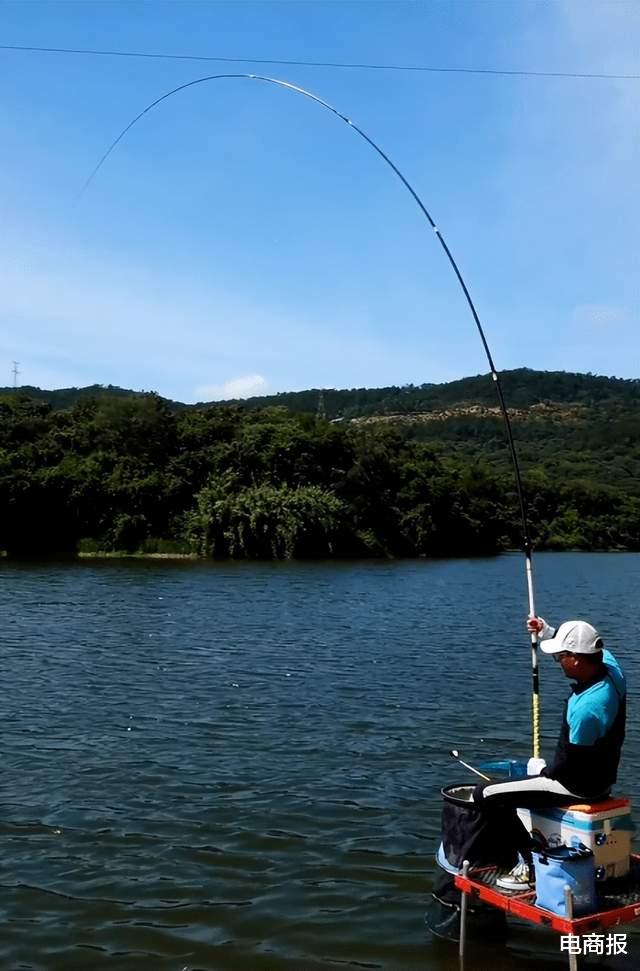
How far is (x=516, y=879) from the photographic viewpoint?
772 centimetres

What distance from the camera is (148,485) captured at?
259ft

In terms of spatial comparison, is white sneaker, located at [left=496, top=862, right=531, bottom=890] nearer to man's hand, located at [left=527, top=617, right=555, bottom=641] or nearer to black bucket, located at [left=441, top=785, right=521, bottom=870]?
black bucket, located at [left=441, top=785, right=521, bottom=870]

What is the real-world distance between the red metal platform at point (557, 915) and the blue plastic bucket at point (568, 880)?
6cm

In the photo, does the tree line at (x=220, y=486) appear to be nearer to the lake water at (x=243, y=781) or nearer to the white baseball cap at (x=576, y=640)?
the lake water at (x=243, y=781)

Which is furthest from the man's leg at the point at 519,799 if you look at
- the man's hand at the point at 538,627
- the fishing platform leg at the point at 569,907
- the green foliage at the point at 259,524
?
the green foliage at the point at 259,524

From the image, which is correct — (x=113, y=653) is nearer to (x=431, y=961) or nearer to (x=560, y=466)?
(x=431, y=961)

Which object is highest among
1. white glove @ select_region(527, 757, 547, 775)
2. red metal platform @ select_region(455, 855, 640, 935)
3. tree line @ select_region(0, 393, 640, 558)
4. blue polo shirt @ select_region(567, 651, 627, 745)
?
tree line @ select_region(0, 393, 640, 558)

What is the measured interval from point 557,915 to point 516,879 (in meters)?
0.72

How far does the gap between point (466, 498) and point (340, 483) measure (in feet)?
57.5

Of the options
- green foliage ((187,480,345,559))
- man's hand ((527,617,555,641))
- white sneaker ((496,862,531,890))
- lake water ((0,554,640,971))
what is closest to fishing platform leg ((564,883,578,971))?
white sneaker ((496,862,531,890))

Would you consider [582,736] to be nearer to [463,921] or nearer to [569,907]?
[569,907]

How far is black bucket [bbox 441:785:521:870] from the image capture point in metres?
7.80

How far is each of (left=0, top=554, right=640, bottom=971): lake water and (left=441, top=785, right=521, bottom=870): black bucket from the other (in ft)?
2.55

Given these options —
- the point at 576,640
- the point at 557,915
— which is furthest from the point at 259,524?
the point at 557,915
